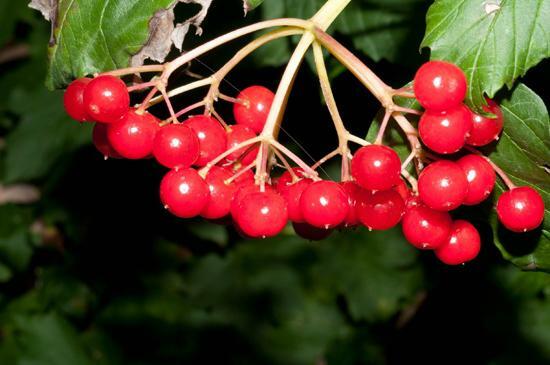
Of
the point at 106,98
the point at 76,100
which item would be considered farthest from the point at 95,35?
the point at 106,98

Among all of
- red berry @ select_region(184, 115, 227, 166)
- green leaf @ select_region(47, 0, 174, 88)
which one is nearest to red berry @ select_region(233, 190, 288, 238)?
red berry @ select_region(184, 115, 227, 166)

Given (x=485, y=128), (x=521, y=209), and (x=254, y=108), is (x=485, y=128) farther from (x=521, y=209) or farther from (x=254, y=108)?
(x=254, y=108)

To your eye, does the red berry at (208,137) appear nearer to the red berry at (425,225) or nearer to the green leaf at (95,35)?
the green leaf at (95,35)

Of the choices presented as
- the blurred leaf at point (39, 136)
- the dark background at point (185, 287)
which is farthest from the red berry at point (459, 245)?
the blurred leaf at point (39, 136)

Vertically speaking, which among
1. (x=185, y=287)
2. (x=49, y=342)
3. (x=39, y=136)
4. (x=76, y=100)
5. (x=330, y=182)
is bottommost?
(x=49, y=342)

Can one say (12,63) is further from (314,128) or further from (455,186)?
(455,186)

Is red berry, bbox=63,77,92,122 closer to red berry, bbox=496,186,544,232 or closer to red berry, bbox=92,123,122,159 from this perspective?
red berry, bbox=92,123,122,159

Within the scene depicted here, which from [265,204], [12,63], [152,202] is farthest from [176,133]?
[12,63]
